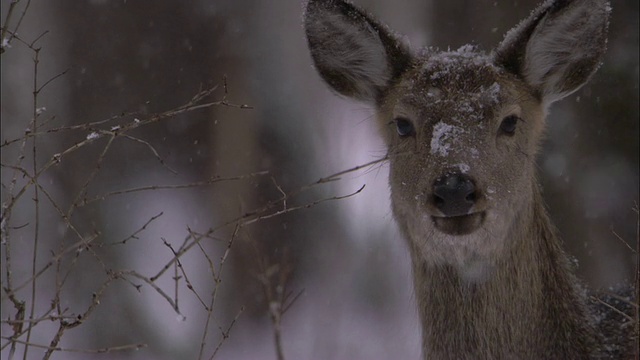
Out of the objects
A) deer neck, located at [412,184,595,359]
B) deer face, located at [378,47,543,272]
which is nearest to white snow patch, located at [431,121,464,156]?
deer face, located at [378,47,543,272]

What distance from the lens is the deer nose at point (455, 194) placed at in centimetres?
488

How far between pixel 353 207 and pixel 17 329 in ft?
29.7

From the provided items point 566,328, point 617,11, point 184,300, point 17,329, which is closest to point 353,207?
point 184,300

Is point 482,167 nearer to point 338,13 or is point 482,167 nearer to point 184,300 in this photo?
point 338,13

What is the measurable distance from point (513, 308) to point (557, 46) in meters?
1.60

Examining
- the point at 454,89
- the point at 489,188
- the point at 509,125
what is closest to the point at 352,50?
the point at 454,89

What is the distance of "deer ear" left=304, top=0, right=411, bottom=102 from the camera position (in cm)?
592

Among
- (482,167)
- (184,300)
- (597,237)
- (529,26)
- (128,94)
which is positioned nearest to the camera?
(482,167)

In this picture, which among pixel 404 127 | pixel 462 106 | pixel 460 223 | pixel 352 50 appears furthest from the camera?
pixel 352 50

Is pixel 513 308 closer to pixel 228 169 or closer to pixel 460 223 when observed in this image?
pixel 460 223

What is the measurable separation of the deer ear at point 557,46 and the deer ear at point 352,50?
2.14 feet

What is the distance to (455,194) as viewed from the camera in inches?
192

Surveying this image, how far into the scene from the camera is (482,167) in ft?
16.8

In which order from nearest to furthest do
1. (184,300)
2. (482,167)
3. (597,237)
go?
(482,167)
(597,237)
(184,300)
